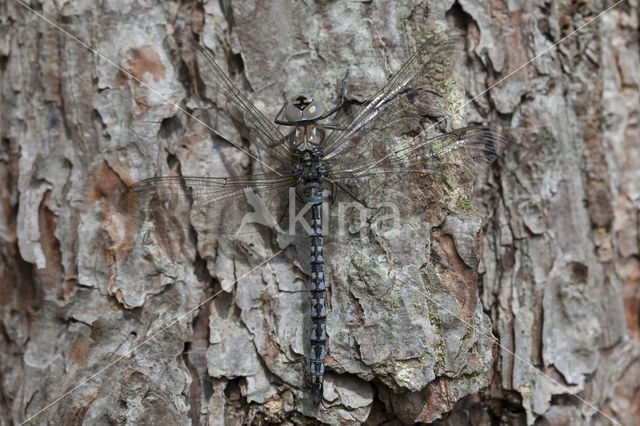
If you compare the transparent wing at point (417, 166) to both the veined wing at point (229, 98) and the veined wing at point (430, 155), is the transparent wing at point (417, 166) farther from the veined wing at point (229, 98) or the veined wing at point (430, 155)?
the veined wing at point (229, 98)

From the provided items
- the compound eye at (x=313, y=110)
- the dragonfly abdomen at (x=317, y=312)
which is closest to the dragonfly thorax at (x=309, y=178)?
the dragonfly abdomen at (x=317, y=312)

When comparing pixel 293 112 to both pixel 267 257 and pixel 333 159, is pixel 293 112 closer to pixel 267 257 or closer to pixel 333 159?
pixel 333 159

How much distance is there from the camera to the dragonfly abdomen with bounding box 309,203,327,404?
2.03m

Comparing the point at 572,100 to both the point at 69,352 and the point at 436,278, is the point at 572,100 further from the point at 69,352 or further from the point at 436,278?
the point at 69,352

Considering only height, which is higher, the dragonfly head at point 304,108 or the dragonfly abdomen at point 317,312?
the dragonfly head at point 304,108

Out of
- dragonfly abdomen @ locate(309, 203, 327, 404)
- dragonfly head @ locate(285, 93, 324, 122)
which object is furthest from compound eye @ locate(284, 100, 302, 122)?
dragonfly abdomen @ locate(309, 203, 327, 404)

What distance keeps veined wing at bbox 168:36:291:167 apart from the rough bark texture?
0.06m

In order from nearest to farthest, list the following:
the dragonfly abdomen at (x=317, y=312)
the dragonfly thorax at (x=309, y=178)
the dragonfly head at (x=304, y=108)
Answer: the dragonfly abdomen at (x=317, y=312) → the dragonfly head at (x=304, y=108) → the dragonfly thorax at (x=309, y=178)

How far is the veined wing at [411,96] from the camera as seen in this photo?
2.18m

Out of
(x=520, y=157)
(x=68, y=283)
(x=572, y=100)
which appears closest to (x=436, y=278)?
A: (x=520, y=157)

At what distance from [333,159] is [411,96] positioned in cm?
45

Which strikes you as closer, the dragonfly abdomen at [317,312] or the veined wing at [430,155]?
the dragonfly abdomen at [317,312]

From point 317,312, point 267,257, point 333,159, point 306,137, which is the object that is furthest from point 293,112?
point 317,312

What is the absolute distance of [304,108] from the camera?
2.17 m
